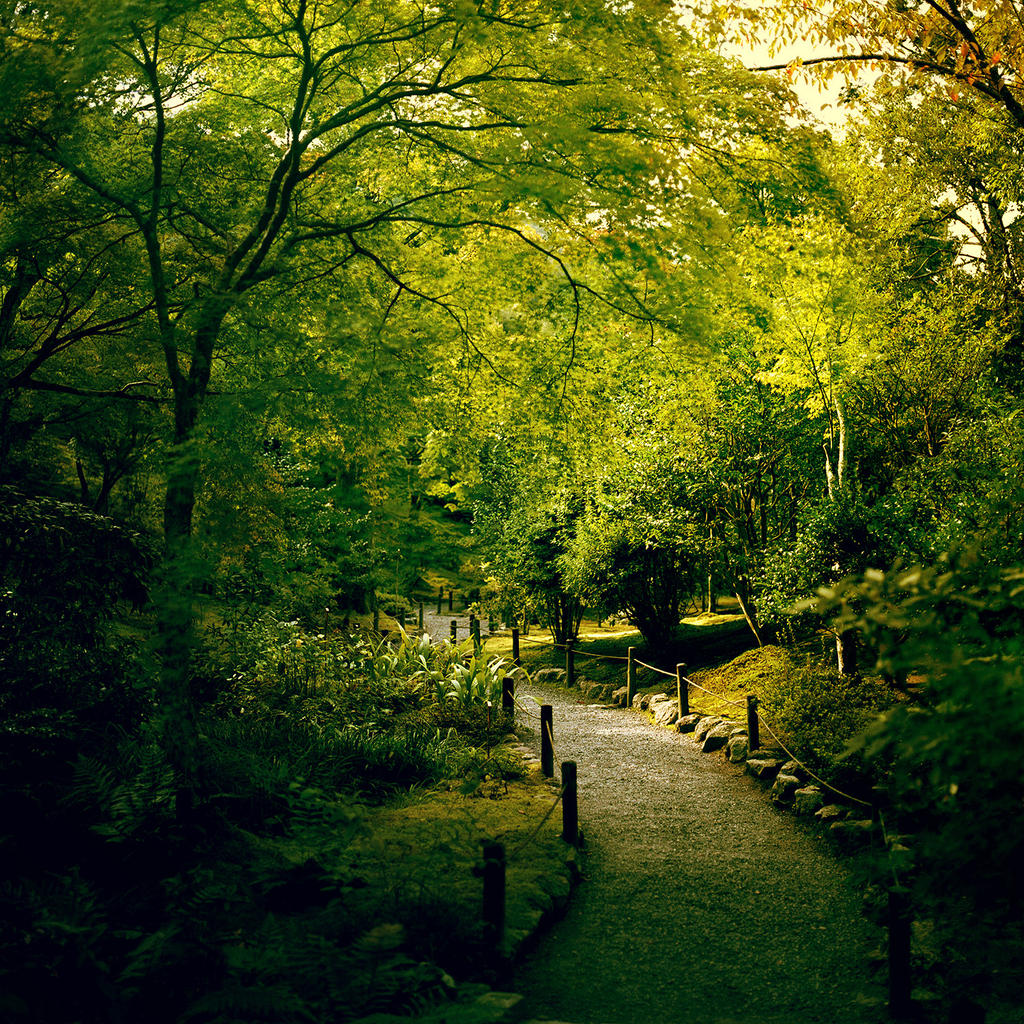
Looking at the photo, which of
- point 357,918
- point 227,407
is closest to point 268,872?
point 357,918

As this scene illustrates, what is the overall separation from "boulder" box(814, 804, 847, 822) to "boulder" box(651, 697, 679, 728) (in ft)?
13.5

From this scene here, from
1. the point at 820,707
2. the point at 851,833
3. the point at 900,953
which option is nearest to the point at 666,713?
the point at 820,707

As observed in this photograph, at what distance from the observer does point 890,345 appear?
38.7 ft

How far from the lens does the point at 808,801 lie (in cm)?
816

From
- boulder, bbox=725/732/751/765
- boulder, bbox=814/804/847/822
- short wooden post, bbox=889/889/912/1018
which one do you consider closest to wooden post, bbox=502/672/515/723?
boulder, bbox=725/732/751/765

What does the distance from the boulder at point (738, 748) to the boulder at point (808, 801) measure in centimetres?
148

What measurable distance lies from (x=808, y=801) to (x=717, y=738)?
8.11 ft

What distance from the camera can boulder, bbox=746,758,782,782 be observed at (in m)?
9.14

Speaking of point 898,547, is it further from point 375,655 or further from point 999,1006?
point 375,655

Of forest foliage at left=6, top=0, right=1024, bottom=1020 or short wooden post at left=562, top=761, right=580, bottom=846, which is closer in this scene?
forest foliage at left=6, top=0, right=1024, bottom=1020

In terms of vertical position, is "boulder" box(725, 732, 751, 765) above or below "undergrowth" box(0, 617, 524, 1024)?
below

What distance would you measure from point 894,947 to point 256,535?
560 cm

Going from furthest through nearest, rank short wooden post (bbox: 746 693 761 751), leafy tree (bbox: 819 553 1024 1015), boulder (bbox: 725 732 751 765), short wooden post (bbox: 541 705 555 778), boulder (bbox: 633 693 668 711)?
boulder (bbox: 633 693 668 711), boulder (bbox: 725 732 751 765), short wooden post (bbox: 746 693 761 751), short wooden post (bbox: 541 705 555 778), leafy tree (bbox: 819 553 1024 1015)

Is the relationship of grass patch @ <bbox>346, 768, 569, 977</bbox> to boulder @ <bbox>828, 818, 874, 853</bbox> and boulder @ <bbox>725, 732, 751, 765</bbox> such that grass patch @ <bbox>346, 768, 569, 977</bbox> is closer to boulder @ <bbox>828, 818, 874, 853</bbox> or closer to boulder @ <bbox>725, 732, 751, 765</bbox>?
boulder @ <bbox>828, 818, 874, 853</bbox>
